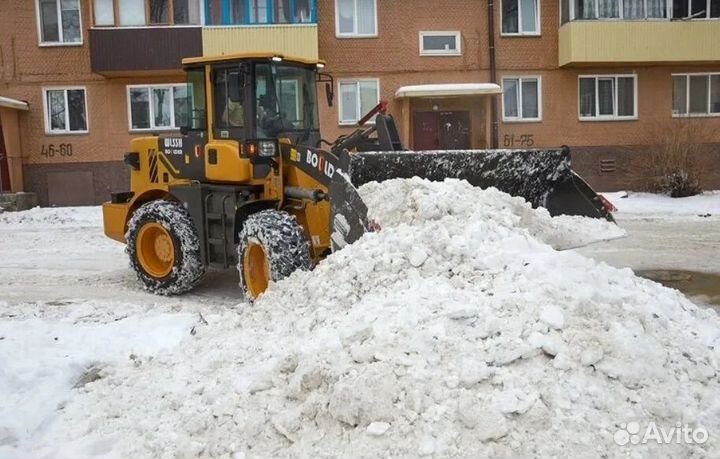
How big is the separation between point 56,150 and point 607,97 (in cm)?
1530

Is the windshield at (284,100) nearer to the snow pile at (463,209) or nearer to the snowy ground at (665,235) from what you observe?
the snow pile at (463,209)

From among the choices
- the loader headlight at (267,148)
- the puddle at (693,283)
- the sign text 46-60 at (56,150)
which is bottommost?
the puddle at (693,283)

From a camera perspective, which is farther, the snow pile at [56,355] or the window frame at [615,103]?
the window frame at [615,103]

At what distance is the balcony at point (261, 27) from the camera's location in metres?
18.8

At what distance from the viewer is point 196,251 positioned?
27.2ft

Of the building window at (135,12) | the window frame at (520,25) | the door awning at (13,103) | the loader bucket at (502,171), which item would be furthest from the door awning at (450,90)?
the loader bucket at (502,171)

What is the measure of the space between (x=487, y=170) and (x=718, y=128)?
55.0 ft

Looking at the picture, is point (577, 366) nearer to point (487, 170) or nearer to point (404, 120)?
point (487, 170)

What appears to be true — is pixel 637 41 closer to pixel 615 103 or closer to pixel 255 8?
pixel 615 103

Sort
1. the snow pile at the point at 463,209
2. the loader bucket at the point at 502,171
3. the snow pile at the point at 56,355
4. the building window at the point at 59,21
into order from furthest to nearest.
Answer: the building window at the point at 59,21, the loader bucket at the point at 502,171, the snow pile at the point at 463,209, the snow pile at the point at 56,355

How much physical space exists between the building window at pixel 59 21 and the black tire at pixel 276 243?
1492 cm

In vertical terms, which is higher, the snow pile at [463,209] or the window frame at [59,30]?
the window frame at [59,30]

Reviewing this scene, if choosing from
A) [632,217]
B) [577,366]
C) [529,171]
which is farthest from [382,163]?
[632,217]

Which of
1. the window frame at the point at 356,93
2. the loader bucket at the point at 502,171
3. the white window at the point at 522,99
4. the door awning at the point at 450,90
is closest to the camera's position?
the loader bucket at the point at 502,171
